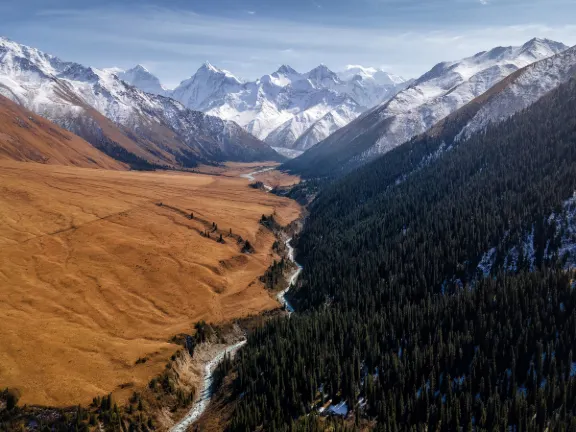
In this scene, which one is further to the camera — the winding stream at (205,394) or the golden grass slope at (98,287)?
the golden grass slope at (98,287)

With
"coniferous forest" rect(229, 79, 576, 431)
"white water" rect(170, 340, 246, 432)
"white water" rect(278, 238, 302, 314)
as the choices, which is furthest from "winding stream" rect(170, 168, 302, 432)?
"coniferous forest" rect(229, 79, 576, 431)

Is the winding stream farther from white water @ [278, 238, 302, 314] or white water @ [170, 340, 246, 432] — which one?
white water @ [278, 238, 302, 314]

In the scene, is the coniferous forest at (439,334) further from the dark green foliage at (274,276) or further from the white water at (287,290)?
the dark green foliage at (274,276)

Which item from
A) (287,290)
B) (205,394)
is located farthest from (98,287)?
(287,290)

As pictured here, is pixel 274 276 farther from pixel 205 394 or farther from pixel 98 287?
pixel 205 394

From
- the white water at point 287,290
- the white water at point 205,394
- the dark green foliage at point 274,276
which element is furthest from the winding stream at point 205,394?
the dark green foliage at point 274,276

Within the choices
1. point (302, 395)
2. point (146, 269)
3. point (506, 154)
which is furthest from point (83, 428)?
point (506, 154)

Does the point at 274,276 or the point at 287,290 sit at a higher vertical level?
the point at 274,276
